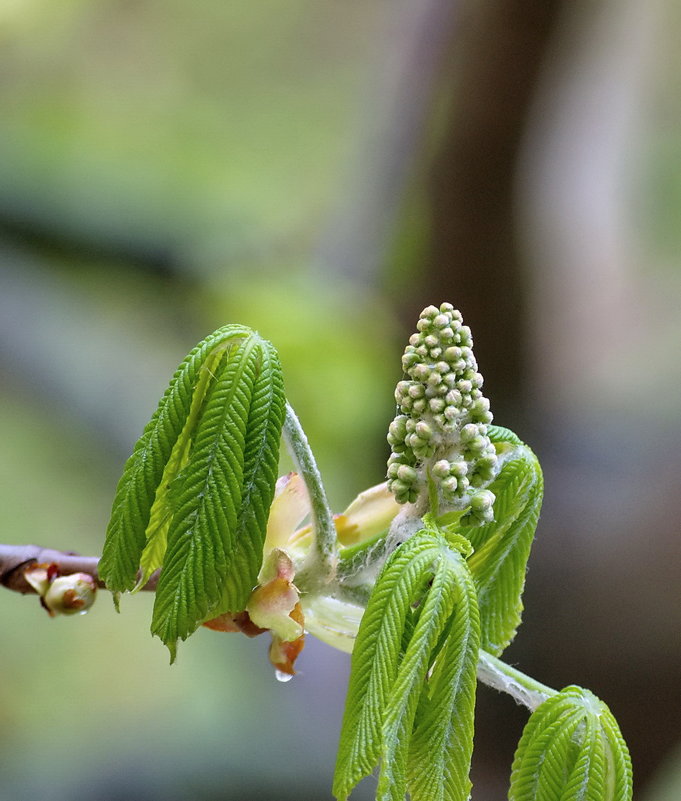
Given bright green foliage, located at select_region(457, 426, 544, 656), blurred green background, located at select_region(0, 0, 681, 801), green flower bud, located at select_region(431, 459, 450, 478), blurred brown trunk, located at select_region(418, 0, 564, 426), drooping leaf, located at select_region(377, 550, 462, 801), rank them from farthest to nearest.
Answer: blurred green background, located at select_region(0, 0, 681, 801)
blurred brown trunk, located at select_region(418, 0, 564, 426)
bright green foliage, located at select_region(457, 426, 544, 656)
green flower bud, located at select_region(431, 459, 450, 478)
drooping leaf, located at select_region(377, 550, 462, 801)

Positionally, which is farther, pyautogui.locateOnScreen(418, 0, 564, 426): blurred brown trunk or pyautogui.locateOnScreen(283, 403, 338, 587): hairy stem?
pyautogui.locateOnScreen(418, 0, 564, 426): blurred brown trunk

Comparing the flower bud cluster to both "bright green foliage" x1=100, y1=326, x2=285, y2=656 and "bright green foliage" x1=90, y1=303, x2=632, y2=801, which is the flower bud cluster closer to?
"bright green foliage" x1=90, y1=303, x2=632, y2=801

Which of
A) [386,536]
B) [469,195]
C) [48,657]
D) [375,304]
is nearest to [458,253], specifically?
[469,195]

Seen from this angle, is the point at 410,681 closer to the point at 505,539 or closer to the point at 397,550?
the point at 397,550

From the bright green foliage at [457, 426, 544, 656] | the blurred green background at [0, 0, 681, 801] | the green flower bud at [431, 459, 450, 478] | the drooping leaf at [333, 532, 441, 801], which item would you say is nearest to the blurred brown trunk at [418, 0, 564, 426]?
the blurred green background at [0, 0, 681, 801]

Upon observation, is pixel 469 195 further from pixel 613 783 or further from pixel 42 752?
pixel 42 752

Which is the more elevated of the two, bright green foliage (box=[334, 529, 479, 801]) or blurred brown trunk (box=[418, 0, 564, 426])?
blurred brown trunk (box=[418, 0, 564, 426])
